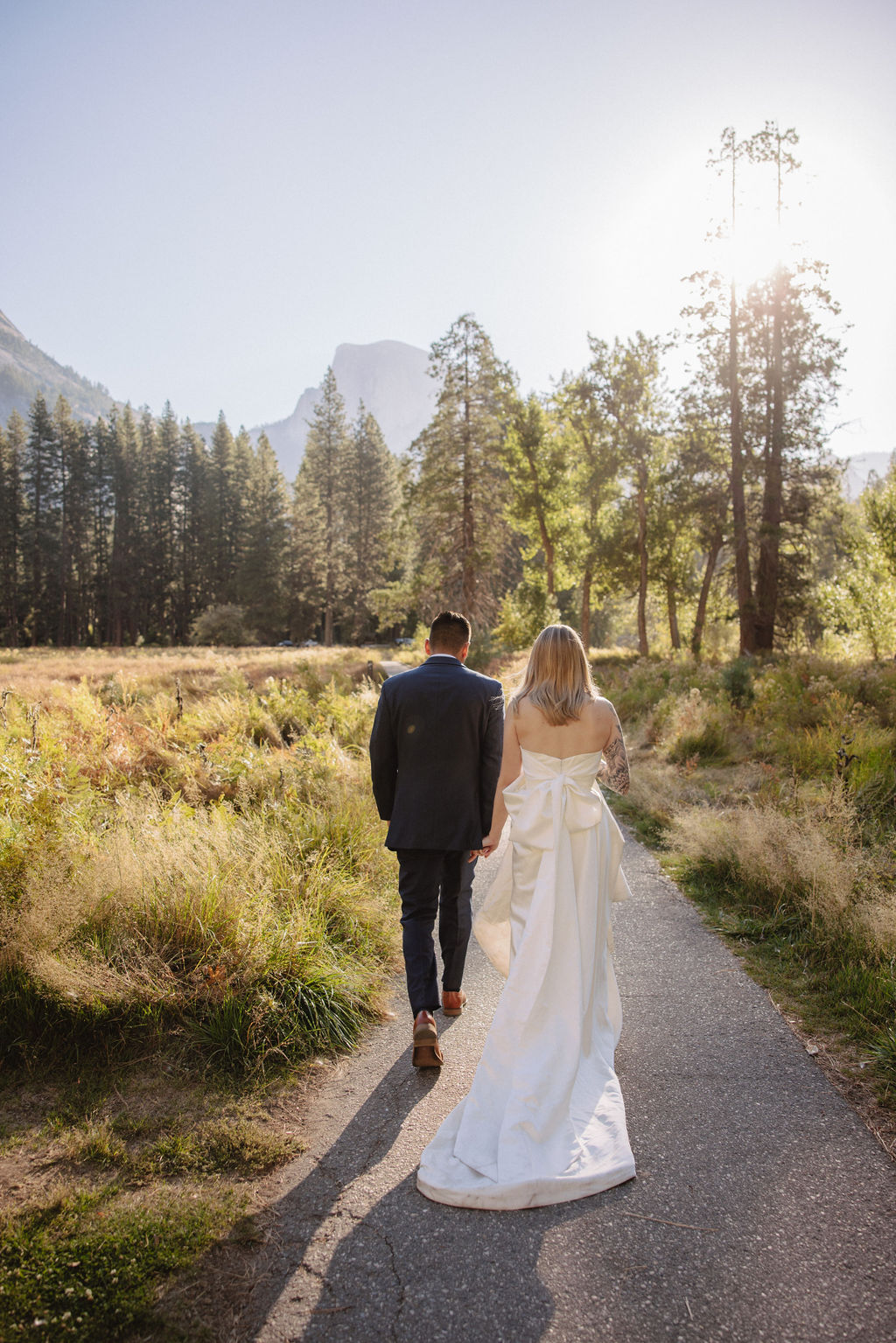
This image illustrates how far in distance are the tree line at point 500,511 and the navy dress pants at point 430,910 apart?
18.3 metres

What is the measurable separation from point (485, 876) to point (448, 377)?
26.1m

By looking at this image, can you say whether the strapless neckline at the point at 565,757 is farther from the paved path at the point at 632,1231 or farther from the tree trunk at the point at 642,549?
the tree trunk at the point at 642,549

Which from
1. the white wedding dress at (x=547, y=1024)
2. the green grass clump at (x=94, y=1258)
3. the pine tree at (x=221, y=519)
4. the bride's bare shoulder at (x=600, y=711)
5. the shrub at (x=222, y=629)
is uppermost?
the pine tree at (x=221, y=519)

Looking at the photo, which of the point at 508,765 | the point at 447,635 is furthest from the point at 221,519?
the point at 508,765

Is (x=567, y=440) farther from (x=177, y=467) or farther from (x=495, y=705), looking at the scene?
(x=177, y=467)

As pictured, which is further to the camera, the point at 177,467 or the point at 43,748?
the point at 177,467

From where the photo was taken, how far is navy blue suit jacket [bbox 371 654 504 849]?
3695 millimetres

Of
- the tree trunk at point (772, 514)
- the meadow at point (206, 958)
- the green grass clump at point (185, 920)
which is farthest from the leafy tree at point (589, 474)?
the green grass clump at point (185, 920)

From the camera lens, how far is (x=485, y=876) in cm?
667

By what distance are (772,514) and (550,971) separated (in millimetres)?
20039

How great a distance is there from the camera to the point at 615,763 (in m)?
3.68

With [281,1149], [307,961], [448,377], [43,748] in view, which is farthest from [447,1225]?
[448,377]

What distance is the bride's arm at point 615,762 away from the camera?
359cm

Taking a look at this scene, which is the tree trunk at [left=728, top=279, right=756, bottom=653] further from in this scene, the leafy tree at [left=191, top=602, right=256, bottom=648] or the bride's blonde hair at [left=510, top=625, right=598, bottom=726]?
the leafy tree at [left=191, top=602, right=256, bottom=648]
